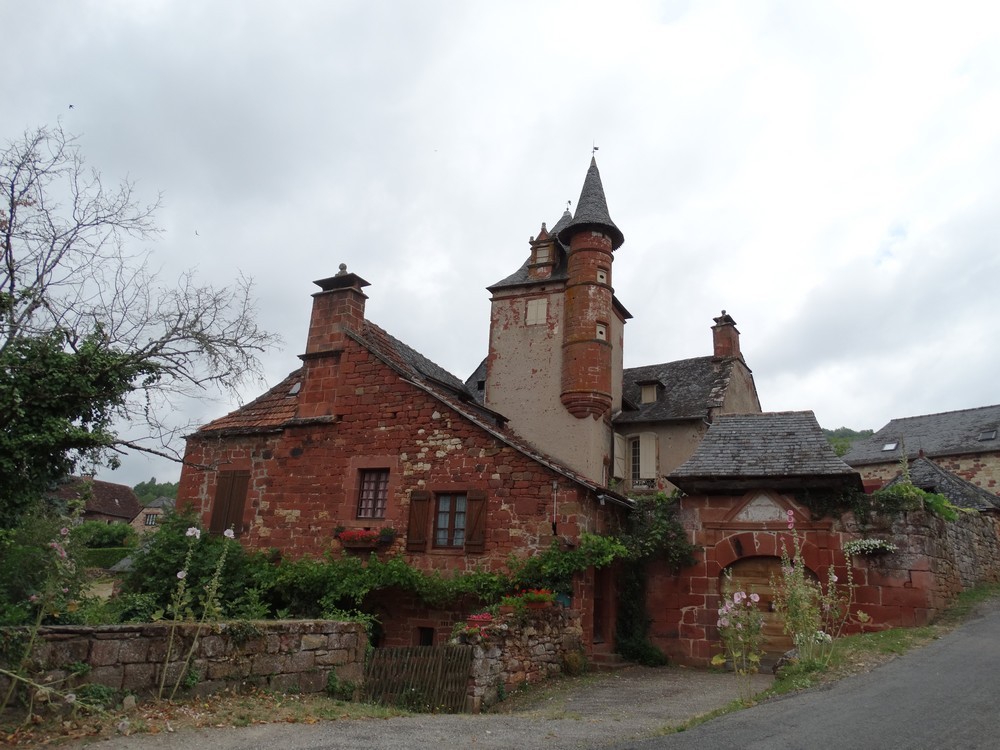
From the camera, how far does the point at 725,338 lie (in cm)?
2295

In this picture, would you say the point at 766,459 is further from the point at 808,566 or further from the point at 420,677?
the point at 420,677

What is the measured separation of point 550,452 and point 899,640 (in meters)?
9.60

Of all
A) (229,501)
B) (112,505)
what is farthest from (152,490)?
(229,501)

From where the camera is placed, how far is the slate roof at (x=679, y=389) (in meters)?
20.1

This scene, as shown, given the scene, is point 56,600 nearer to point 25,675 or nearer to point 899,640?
point 25,675

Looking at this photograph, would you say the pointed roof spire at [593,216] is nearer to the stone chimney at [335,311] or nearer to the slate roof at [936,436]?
the stone chimney at [335,311]

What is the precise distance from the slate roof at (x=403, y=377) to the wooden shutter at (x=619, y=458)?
10.1 feet

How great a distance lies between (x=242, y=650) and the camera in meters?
7.70

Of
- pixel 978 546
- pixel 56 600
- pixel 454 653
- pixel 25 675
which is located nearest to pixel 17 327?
pixel 56 600

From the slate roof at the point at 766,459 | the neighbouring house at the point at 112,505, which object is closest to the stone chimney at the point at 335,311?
the slate roof at the point at 766,459

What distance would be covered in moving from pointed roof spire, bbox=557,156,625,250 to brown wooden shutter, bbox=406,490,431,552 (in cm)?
913

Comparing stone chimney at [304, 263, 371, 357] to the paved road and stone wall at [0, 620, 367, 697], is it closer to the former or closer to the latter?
stone wall at [0, 620, 367, 697]

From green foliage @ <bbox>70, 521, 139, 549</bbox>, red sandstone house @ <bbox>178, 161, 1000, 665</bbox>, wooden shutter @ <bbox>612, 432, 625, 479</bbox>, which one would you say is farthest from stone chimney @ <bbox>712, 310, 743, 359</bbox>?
green foliage @ <bbox>70, 521, 139, 549</bbox>

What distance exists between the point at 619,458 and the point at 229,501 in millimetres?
10226
